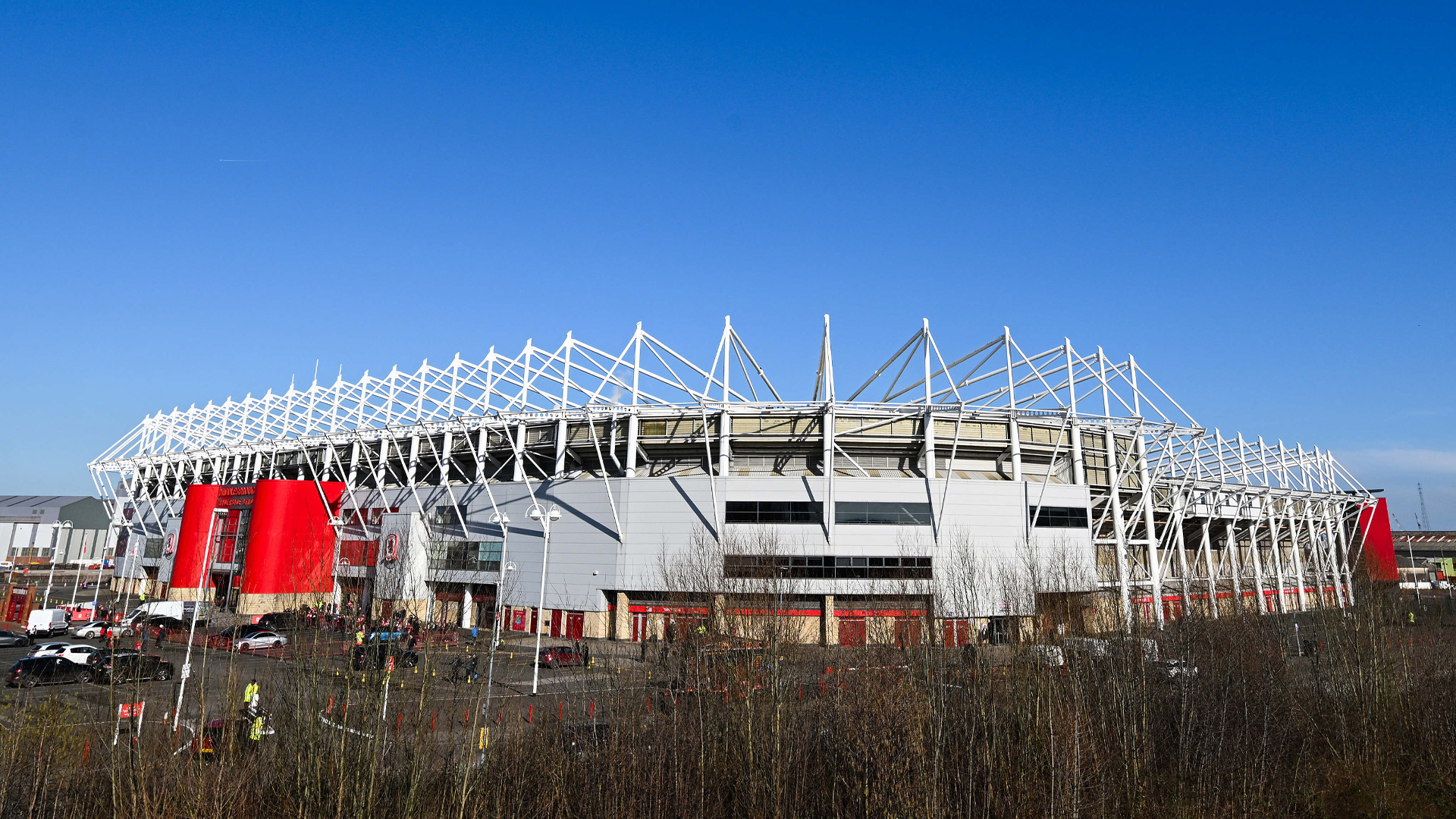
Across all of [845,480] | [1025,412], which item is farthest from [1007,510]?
[845,480]

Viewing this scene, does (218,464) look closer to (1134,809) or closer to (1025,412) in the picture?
(1025,412)

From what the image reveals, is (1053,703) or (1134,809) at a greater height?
(1053,703)

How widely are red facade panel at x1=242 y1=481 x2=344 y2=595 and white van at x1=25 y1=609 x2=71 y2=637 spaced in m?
12.0

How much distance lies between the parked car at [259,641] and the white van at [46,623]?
1626 centimetres

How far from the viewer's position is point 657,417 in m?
50.6

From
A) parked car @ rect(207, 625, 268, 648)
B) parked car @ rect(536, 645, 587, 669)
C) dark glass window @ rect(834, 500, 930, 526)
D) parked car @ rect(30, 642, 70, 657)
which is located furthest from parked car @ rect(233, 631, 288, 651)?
dark glass window @ rect(834, 500, 930, 526)

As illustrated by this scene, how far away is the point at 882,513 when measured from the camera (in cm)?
4612

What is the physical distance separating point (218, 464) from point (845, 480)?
64.1 metres

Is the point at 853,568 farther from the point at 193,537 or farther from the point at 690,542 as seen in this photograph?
the point at 193,537

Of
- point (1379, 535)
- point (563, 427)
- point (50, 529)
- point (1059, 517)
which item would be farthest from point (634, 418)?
point (50, 529)

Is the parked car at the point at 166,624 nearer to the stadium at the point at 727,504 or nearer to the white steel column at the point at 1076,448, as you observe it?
the stadium at the point at 727,504

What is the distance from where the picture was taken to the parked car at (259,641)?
128 ft

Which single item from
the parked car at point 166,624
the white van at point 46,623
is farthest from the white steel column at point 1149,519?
the white van at point 46,623

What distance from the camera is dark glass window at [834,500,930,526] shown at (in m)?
46.0
